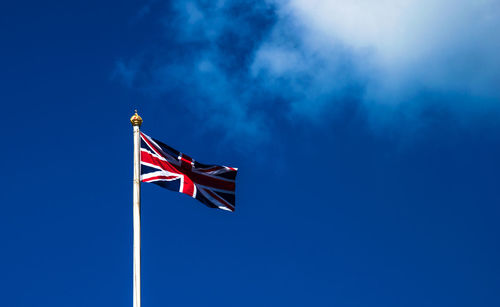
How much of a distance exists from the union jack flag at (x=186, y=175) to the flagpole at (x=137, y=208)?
2.56 ft

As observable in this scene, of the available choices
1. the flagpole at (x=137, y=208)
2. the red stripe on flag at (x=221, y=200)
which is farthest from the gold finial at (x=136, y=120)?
the red stripe on flag at (x=221, y=200)

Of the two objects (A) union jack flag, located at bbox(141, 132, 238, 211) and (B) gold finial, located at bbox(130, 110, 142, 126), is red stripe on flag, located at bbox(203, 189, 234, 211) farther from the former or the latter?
(B) gold finial, located at bbox(130, 110, 142, 126)

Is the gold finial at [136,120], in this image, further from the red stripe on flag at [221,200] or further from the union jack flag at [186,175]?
the red stripe on flag at [221,200]

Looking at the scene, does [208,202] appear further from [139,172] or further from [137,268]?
[137,268]

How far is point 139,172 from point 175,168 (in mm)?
2340

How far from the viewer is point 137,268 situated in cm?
2539

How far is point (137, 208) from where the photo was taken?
2645 centimetres

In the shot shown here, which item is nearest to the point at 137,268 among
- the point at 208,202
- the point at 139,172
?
the point at 139,172

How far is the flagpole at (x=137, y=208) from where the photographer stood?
2512cm

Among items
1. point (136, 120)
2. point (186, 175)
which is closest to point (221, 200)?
point (186, 175)

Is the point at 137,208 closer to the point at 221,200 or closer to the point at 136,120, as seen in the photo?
the point at 136,120

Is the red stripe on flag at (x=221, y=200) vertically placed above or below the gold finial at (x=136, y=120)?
below

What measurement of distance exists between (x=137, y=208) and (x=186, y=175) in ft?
12.5

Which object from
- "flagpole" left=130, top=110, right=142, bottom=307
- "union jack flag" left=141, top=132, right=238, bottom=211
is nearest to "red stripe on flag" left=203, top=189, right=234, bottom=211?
"union jack flag" left=141, top=132, right=238, bottom=211
